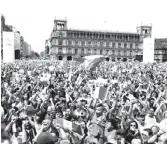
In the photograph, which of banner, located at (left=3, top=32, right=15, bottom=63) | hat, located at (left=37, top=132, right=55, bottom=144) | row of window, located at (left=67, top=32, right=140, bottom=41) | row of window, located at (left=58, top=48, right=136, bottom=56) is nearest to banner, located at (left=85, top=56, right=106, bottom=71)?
banner, located at (left=3, top=32, right=15, bottom=63)

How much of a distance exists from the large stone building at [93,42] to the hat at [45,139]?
79176mm

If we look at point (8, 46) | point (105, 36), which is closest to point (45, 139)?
point (8, 46)

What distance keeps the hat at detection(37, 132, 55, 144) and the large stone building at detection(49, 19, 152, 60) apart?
260 feet

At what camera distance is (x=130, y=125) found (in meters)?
5.57

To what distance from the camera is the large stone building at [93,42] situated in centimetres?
8438

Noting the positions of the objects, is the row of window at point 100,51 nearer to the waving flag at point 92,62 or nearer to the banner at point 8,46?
the banner at point 8,46

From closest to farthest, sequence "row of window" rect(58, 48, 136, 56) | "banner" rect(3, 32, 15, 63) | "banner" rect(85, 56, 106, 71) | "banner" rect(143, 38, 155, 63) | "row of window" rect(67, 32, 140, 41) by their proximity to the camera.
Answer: "banner" rect(85, 56, 106, 71) < "banner" rect(3, 32, 15, 63) < "banner" rect(143, 38, 155, 63) < "row of window" rect(58, 48, 136, 56) < "row of window" rect(67, 32, 140, 41)

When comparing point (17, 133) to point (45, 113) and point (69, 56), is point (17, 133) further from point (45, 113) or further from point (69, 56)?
point (69, 56)

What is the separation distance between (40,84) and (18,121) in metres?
5.59

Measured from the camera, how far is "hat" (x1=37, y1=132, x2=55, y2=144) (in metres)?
4.33

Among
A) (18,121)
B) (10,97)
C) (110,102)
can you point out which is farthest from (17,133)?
(110,102)

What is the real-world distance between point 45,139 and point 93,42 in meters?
84.9

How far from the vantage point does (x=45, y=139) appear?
4367 millimetres

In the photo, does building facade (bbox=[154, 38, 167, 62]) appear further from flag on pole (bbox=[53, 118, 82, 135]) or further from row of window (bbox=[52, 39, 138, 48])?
flag on pole (bbox=[53, 118, 82, 135])
